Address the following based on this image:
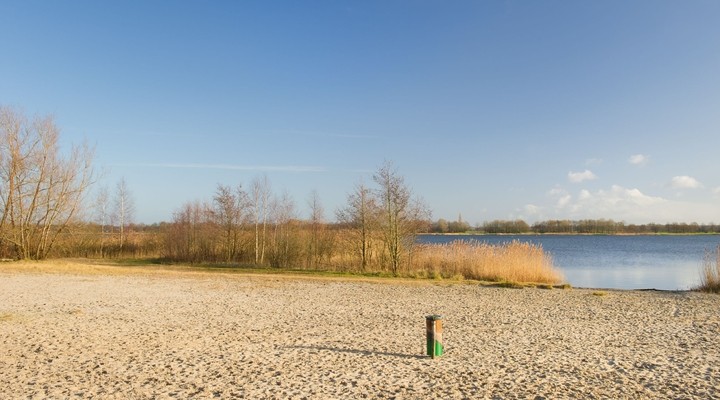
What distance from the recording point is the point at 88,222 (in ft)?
120

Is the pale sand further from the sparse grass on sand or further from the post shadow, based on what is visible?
the sparse grass on sand

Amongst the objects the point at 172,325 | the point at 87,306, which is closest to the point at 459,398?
the point at 172,325

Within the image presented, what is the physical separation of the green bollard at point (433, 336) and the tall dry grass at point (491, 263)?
13.2 metres

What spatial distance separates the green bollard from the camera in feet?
25.6

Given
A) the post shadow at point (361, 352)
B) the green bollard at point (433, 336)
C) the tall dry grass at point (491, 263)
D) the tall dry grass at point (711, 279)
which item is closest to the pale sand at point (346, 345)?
the post shadow at point (361, 352)

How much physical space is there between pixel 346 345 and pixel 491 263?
1397cm

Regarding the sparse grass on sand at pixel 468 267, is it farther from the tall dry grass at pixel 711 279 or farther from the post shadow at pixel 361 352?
the post shadow at pixel 361 352

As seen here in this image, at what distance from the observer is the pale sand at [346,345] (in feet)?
20.8

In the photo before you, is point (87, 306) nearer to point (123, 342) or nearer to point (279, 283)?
point (123, 342)

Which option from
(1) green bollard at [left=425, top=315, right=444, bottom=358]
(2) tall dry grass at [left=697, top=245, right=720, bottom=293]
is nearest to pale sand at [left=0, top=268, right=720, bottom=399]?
(1) green bollard at [left=425, top=315, right=444, bottom=358]

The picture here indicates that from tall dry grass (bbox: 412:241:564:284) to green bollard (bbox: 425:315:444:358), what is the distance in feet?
43.2

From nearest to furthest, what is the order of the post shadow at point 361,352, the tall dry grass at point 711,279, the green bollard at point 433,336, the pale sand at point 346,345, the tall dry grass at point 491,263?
the pale sand at point 346,345
the green bollard at point 433,336
the post shadow at point 361,352
the tall dry grass at point 711,279
the tall dry grass at point 491,263

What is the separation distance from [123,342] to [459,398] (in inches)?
238

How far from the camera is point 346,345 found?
8719 millimetres
